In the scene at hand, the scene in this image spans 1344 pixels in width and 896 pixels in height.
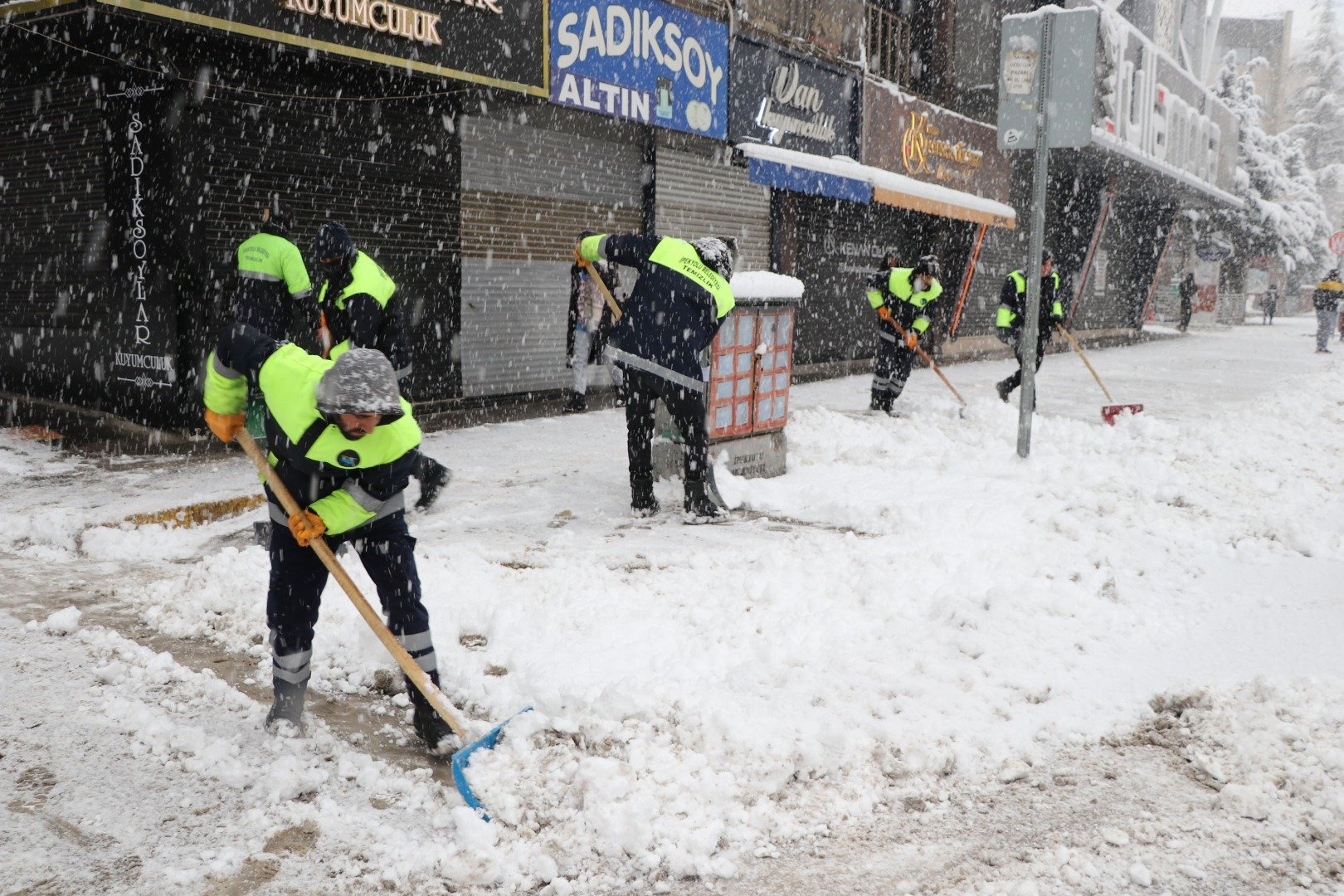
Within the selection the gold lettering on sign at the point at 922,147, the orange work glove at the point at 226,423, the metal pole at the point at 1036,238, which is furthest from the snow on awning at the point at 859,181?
the orange work glove at the point at 226,423

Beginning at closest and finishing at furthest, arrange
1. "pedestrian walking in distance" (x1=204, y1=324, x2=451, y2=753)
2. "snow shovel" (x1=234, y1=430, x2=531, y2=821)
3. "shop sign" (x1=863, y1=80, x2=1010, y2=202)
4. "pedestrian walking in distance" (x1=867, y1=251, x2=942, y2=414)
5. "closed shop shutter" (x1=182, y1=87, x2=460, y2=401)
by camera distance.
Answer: "pedestrian walking in distance" (x1=204, y1=324, x2=451, y2=753) < "snow shovel" (x1=234, y1=430, x2=531, y2=821) < "closed shop shutter" (x1=182, y1=87, x2=460, y2=401) < "pedestrian walking in distance" (x1=867, y1=251, x2=942, y2=414) < "shop sign" (x1=863, y1=80, x2=1010, y2=202)

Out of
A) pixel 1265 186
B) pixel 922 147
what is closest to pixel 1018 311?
pixel 922 147

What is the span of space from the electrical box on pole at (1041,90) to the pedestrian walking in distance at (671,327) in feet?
8.27

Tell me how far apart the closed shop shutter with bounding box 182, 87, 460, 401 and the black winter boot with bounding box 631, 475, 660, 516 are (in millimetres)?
3515

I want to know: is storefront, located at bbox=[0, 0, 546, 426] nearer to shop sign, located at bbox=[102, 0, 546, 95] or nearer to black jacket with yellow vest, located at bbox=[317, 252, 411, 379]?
shop sign, located at bbox=[102, 0, 546, 95]

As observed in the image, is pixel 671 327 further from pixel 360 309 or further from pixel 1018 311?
pixel 1018 311

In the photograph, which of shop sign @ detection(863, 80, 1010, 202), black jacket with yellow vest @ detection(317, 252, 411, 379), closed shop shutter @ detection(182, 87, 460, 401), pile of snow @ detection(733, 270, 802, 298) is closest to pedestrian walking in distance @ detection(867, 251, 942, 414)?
pile of snow @ detection(733, 270, 802, 298)

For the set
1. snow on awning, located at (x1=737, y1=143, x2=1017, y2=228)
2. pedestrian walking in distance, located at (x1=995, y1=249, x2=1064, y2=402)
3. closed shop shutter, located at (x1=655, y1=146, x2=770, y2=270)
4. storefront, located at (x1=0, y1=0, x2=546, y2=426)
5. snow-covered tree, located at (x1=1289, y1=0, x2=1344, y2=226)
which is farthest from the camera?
snow-covered tree, located at (x1=1289, y1=0, x2=1344, y2=226)

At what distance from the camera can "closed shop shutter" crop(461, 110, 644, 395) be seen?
10.7 metres

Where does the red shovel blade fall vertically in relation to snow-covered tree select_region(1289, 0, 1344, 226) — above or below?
below

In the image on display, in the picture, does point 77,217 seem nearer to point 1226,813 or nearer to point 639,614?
point 639,614

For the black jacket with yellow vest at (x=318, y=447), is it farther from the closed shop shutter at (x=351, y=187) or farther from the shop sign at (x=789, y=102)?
the shop sign at (x=789, y=102)

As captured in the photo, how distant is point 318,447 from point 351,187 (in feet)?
22.7

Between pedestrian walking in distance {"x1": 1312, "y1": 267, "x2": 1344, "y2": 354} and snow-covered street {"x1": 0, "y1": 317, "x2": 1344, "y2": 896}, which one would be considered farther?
pedestrian walking in distance {"x1": 1312, "y1": 267, "x2": 1344, "y2": 354}
